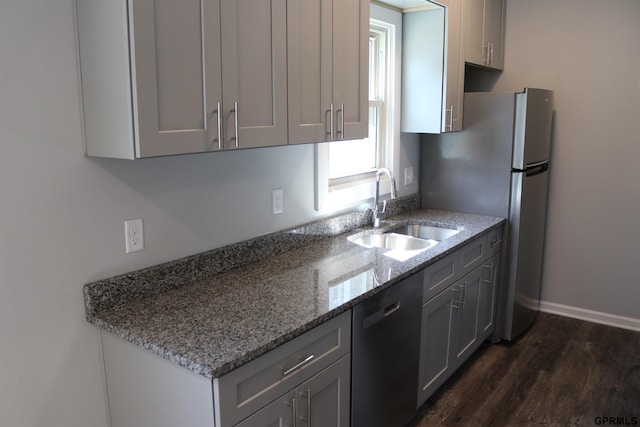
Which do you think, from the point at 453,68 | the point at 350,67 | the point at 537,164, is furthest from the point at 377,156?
the point at 350,67

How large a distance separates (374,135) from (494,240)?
39.0 inches

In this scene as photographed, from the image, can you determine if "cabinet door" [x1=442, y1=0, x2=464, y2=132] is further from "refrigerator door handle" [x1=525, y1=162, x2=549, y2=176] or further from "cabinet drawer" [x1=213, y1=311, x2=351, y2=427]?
"cabinet drawer" [x1=213, y1=311, x2=351, y2=427]

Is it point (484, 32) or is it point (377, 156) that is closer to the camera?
point (377, 156)

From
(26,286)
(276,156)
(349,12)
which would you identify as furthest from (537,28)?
(26,286)

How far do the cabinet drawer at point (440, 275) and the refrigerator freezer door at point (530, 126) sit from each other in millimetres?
904

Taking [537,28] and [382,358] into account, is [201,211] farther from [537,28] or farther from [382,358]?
[537,28]

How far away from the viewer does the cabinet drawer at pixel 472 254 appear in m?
2.80

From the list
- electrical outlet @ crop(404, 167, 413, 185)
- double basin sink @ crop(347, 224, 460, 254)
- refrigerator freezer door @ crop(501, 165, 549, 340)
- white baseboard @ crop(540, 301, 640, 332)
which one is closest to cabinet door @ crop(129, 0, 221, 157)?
double basin sink @ crop(347, 224, 460, 254)

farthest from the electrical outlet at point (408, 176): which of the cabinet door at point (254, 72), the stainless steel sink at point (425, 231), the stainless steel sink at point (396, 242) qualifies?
the cabinet door at point (254, 72)

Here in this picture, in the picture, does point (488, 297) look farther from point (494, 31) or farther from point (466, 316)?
point (494, 31)

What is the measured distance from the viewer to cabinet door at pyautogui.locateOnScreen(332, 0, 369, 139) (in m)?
2.10

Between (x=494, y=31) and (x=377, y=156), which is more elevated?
(x=494, y=31)

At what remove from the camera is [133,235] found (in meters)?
1.82

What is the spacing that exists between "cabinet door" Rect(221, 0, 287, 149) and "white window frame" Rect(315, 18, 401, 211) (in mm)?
791
